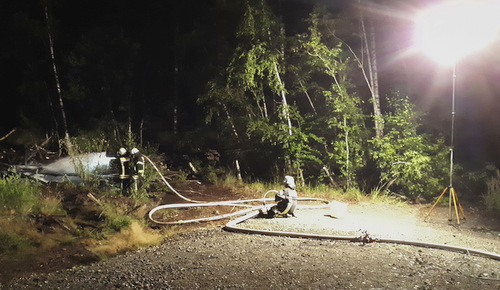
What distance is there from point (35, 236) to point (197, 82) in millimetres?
11948

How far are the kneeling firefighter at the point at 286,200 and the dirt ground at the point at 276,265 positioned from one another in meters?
0.72

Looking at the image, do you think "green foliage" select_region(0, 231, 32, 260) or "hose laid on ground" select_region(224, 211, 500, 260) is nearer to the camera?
"hose laid on ground" select_region(224, 211, 500, 260)

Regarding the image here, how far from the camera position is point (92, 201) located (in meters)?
7.40

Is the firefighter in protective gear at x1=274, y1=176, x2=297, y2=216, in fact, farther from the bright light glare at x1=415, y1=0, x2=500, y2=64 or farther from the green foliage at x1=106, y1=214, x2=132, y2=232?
the bright light glare at x1=415, y1=0, x2=500, y2=64

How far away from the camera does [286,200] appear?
23.4 ft

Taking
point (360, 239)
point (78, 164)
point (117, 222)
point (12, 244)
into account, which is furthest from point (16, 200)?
point (360, 239)

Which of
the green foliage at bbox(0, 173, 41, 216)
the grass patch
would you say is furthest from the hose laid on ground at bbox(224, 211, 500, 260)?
the green foliage at bbox(0, 173, 41, 216)

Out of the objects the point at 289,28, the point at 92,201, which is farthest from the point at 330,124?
the point at 92,201

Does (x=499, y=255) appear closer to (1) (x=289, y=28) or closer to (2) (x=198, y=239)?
(2) (x=198, y=239)

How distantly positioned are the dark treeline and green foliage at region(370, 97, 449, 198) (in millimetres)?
37

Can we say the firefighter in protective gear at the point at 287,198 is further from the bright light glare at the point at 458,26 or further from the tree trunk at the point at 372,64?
the tree trunk at the point at 372,64

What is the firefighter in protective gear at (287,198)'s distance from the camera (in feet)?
23.2

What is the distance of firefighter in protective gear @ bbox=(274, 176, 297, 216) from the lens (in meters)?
7.06

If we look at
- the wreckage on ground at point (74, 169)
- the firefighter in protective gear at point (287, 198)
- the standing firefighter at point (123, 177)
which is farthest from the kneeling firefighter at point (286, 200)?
the wreckage on ground at point (74, 169)
